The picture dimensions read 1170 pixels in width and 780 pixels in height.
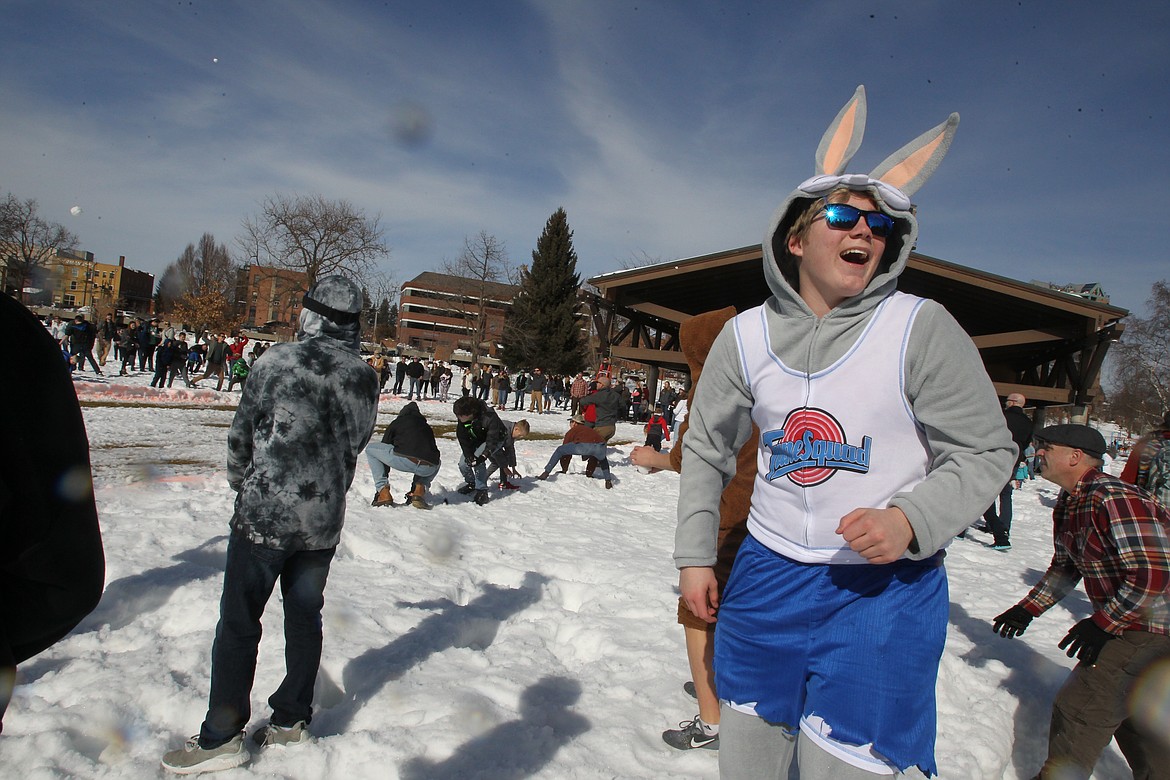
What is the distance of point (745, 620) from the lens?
187 centimetres

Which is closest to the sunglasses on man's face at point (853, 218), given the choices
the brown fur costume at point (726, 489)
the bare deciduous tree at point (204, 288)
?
the brown fur costume at point (726, 489)

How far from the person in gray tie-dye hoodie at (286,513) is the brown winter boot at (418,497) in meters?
4.80

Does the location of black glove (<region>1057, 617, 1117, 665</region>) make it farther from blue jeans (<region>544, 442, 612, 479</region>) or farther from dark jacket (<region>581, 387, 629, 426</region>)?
dark jacket (<region>581, 387, 629, 426</region>)

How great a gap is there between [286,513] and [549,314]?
51.3 meters

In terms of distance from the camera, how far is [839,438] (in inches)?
68.4

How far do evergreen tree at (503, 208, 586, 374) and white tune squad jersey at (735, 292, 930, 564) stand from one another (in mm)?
50156

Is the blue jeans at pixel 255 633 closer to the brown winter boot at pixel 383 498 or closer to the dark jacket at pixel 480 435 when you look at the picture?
the brown winter boot at pixel 383 498

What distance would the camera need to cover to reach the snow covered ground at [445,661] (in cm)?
291

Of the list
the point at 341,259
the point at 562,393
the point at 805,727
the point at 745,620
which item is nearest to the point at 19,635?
the point at 745,620

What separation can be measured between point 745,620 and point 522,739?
1.73m

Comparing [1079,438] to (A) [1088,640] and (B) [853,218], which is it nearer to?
(A) [1088,640]

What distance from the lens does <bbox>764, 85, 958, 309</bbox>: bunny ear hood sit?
1853mm

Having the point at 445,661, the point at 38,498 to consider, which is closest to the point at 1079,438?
the point at 445,661

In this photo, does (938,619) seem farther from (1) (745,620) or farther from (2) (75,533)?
(2) (75,533)
